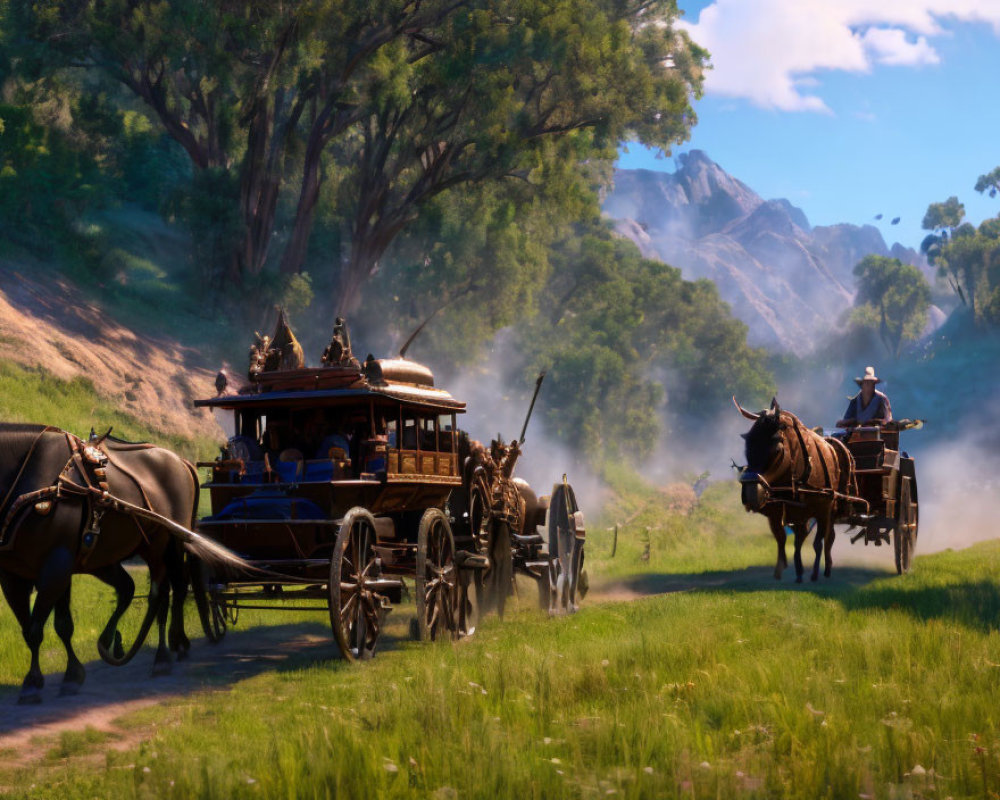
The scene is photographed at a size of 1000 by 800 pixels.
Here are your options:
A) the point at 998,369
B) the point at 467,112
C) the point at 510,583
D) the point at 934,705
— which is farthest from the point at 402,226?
the point at 998,369

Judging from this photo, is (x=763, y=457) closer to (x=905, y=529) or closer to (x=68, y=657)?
(x=905, y=529)

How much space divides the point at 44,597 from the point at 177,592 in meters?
2.31

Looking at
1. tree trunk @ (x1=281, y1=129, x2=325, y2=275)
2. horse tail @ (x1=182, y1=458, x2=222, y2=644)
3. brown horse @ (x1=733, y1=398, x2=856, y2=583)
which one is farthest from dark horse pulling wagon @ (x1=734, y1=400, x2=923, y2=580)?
tree trunk @ (x1=281, y1=129, x2=325, y2=275)

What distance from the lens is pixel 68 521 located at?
10.0 metres

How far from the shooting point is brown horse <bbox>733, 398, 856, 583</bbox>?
17.1 m

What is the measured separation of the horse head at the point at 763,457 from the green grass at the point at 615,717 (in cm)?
399

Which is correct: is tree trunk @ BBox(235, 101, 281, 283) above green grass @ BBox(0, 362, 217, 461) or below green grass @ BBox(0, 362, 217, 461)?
above

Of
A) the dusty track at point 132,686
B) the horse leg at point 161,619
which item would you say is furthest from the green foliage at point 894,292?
the horse leg at point 161,619

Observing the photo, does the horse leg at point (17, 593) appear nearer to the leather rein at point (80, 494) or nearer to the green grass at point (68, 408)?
the leather rein at point (80, 494)

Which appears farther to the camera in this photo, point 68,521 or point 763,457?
point 763,457

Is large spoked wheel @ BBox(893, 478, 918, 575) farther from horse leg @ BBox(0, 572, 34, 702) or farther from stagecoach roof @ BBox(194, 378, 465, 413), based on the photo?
horse leg @ BBox(0, 572, 34, 702)

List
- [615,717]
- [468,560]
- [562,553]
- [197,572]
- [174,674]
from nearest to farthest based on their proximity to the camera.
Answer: [615,717] → [174,674] → [197,572] → [468,560] → [562,553]

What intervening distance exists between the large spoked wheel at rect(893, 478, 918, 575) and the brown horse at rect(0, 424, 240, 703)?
41.8ft

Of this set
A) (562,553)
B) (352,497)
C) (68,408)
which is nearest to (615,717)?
(352,497)
